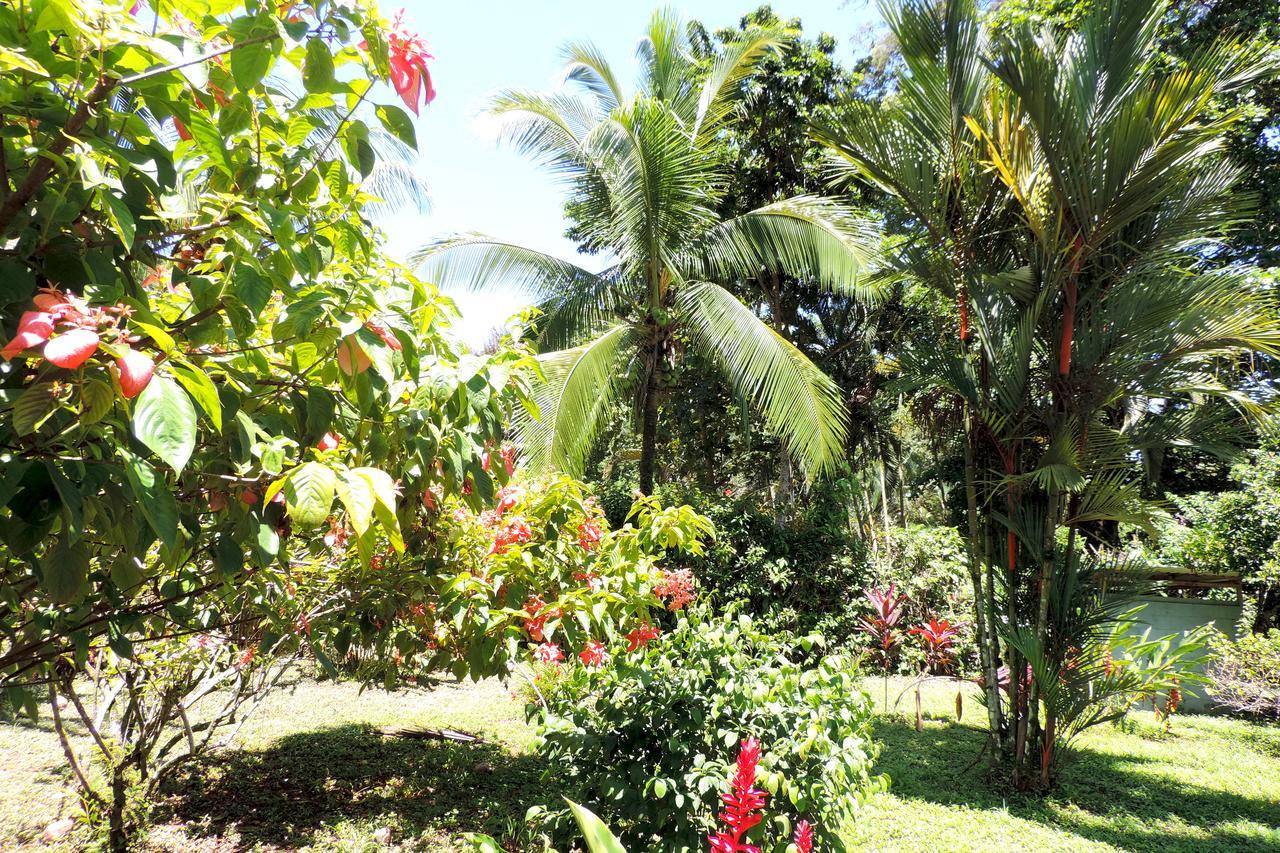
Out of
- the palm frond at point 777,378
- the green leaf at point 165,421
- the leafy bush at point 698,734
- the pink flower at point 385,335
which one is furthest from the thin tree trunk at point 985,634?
the green leaf at point 165,421

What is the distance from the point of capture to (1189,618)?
8.55 meters

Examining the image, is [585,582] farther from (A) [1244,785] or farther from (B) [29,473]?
(A) [1244,785]

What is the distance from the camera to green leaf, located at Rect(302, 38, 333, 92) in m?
1.26

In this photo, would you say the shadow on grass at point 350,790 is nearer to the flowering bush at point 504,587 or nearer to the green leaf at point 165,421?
the flowering bush at point 504,587

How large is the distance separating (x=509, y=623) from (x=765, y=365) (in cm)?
456

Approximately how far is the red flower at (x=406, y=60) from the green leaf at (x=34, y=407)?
0.79 meters

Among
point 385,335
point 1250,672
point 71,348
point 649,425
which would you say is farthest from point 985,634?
point 71,348

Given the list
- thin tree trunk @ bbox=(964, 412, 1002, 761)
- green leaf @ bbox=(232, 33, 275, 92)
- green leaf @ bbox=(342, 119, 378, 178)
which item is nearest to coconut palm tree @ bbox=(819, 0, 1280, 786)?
thin tree trunk @ bbox=(964, 412, 1002, 761)

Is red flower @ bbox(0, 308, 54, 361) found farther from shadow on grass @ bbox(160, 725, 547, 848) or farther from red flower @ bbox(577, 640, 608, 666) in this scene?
shadow on grass @ bbox(160, 725, 547, 848)

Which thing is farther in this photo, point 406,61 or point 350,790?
point 350,790

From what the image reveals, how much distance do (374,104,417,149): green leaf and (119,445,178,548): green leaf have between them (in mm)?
734

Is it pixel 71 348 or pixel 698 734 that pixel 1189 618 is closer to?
pixel 698 734

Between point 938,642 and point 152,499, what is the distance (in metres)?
8.52

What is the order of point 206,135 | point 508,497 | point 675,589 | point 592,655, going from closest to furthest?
point 206,135 → point 592,655 → point 508,497 → point 675,589
